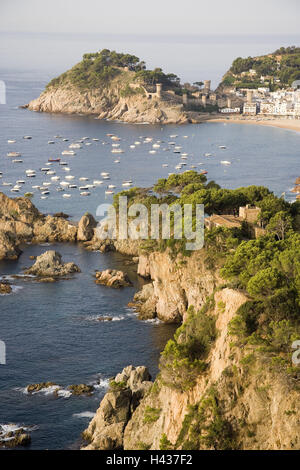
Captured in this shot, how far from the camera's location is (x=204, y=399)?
31.8m

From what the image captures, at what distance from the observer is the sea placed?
41188mm

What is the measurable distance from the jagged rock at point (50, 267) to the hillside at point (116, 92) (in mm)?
107414

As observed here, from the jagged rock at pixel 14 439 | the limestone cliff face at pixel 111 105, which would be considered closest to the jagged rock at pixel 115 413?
the jagged rock at pixel 14 439

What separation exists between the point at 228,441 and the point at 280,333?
5146 millimetres

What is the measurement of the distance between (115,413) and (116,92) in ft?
486

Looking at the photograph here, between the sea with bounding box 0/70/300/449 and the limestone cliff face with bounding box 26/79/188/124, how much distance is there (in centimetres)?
2703

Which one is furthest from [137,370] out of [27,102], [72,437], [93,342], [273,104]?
[27,102]

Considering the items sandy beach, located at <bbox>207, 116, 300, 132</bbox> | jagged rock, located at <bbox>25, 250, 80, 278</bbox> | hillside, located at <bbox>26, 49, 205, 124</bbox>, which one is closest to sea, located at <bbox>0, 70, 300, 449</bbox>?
jagged rock, located at <bbox>25, 250, 80, 278</bbox>

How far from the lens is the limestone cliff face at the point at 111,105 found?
6663 inches

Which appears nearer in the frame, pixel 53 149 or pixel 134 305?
pixel 134 305

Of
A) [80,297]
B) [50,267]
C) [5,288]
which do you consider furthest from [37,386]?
[50,267]

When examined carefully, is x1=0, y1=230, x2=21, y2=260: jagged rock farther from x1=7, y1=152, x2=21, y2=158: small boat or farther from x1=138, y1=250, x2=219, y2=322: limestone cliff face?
x1=7, y1=152, x2=21, y2=158: small boat

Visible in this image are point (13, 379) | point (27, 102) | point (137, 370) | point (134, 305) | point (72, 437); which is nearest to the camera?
point (72, 437)

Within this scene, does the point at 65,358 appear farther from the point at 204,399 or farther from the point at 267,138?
the point at 267,138
